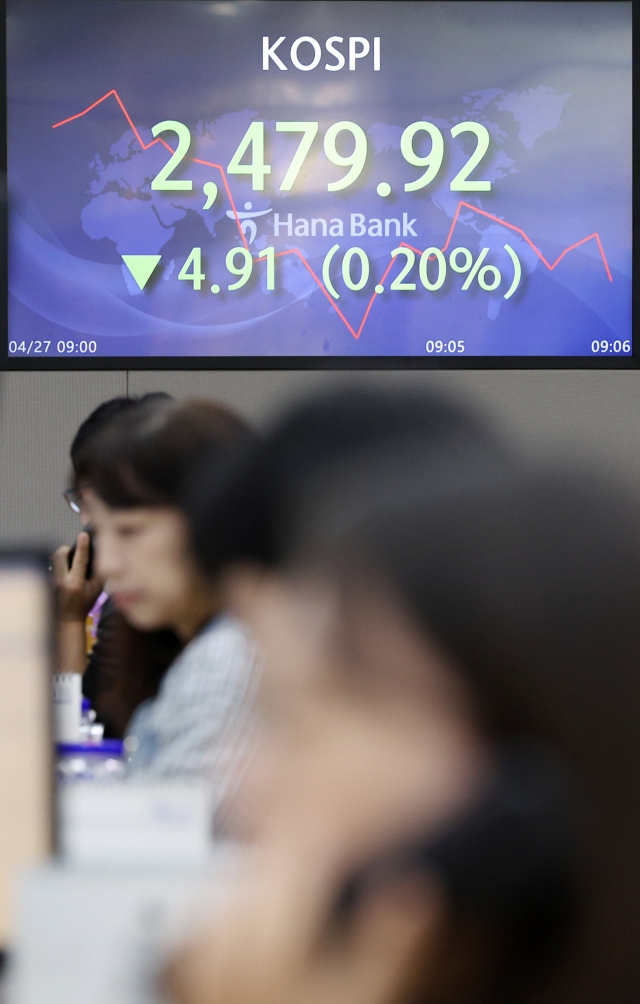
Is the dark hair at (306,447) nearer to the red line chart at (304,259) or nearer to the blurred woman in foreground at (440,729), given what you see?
the blurred woman in foreground at (440,729)

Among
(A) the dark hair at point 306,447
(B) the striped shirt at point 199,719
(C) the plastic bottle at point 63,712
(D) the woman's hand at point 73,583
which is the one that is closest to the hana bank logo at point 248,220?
(D) the woman's hand at point 73,583

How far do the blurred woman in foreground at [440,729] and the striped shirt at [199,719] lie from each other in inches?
7.9

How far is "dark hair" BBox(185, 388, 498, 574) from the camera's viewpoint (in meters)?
A: 0.39

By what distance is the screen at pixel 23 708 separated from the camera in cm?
59

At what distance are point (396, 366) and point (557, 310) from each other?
0.57 meters

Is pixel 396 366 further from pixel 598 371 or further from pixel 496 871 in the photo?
pixel 496 871

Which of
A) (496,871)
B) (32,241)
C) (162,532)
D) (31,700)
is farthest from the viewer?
(32,241)

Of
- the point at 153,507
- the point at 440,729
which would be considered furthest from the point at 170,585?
the point at 440,729

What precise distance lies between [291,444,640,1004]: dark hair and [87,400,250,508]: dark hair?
47cm

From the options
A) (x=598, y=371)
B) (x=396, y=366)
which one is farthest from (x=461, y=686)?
(x=598, y=371)

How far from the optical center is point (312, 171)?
342 cm

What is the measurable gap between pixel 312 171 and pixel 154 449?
2.61 metres

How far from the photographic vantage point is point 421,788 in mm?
354
